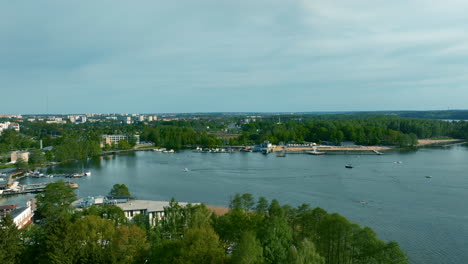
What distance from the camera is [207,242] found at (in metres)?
3.24

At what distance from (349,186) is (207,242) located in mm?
7151

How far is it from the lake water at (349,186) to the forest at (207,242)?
5.48 ft

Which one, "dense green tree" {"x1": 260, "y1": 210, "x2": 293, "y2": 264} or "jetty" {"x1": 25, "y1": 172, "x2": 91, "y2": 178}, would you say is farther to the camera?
"jetty" {"x1": 25, "y1": 172, "x2": 91, "y2": 178}

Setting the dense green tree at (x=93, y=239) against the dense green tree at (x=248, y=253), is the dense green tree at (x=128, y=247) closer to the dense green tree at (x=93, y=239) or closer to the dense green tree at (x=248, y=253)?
the dense green tree at (x=93, y=239)

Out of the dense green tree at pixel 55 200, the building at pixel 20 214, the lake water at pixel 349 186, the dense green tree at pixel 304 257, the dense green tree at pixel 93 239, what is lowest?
the lake water at pixel 349 186

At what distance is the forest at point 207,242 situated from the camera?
318 cm

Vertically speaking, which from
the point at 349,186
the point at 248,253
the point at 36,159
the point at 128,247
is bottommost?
the point at 349,186

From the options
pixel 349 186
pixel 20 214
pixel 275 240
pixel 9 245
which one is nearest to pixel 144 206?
pixel 20 214

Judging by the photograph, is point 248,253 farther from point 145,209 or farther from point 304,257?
point 145,209

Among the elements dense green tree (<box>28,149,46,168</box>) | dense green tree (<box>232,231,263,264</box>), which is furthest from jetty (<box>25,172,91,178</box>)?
dense green tree (<box>232,231,263,264</box>)

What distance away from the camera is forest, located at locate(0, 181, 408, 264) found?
3.18 metres

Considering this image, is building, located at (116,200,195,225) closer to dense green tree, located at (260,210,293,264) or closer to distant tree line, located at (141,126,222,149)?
dense green tree, located at (260,210,293,264)

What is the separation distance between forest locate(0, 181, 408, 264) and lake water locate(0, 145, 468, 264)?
5.48 feet

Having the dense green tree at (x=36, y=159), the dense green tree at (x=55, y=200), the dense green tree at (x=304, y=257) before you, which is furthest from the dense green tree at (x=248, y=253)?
the dense green tree at (x=36, y=159)
